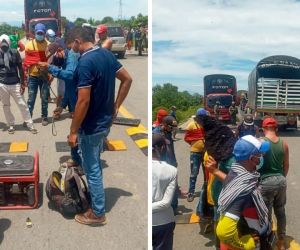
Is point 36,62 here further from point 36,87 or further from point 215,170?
point 215,170

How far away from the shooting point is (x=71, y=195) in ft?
12.2

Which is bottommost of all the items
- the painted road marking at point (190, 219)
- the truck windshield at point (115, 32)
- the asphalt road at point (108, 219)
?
the painted road marking at point (190, 219)

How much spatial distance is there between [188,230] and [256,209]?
175cm

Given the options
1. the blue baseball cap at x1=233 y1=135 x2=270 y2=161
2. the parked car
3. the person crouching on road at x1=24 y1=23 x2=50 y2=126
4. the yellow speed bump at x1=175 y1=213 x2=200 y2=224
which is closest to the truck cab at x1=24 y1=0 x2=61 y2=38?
the parked car

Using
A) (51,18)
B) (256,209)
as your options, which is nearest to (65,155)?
(256,209)

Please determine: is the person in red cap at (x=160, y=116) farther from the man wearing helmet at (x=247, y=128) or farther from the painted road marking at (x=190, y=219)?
the man wearing helmet at (x=247, y=128)

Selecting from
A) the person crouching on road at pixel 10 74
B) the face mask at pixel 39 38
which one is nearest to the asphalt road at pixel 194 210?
the person crouching on road at pixel 10 74

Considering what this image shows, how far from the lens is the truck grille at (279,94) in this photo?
12359mm

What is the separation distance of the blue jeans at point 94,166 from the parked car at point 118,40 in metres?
12.5

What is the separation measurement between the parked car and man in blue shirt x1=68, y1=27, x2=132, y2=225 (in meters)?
12.5

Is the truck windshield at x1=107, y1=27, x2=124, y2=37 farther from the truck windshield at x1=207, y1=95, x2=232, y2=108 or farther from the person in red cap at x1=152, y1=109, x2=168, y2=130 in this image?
the person in red cap at x1=152, y1=109, x2=168, y2=130

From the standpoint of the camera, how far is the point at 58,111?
22.3ft

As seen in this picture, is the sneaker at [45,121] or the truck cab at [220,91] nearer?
the sneaker at [45,121]

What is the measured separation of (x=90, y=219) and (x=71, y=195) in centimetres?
25
